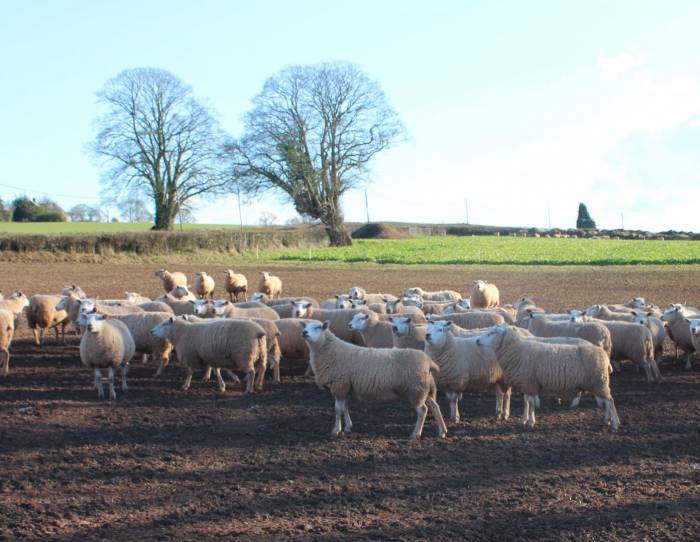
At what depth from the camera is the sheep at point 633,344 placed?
43.1 ft

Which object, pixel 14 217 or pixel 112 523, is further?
pixel 14 217

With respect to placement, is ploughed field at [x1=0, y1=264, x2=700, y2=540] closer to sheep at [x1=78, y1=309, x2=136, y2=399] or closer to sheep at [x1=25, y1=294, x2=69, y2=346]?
sheep at [x1=78, y1=309, x2=136, y2=399]

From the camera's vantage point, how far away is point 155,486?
8406 millimetres

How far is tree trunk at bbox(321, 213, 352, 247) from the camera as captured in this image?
60.0m

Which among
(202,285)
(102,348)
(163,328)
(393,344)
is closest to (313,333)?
(393,344)

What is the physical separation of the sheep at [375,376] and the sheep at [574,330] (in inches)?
138

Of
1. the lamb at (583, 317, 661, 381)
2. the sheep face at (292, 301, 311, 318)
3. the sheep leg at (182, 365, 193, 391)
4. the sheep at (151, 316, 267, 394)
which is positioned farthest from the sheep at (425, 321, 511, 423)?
the sheep face at (292, 301, 311, 318)

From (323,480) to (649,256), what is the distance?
40392 mm

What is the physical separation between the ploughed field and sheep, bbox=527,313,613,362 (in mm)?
845

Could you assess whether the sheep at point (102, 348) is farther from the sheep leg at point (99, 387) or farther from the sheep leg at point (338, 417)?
the sheep leg at point (338, 417)

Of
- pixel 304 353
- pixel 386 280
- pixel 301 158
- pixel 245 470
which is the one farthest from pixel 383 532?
pixel 301 158

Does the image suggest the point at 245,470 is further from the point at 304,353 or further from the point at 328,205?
the point at 328,205

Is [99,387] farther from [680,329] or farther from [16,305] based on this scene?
[680,329]

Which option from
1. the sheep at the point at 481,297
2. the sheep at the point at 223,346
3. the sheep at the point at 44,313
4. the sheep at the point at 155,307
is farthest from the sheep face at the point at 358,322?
the sheep at the point at 481,297
